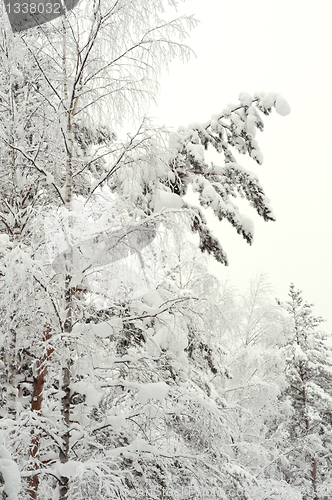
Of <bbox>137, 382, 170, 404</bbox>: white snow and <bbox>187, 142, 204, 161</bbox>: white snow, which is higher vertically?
<bbox>187, 142, 204, 161</bbox>: white snow

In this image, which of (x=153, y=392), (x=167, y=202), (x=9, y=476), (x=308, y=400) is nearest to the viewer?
(x=9, y=476)

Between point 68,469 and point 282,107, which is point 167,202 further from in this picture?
point 68,469

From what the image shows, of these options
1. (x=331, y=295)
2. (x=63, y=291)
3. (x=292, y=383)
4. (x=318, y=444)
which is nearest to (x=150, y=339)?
(x=63, y=291)

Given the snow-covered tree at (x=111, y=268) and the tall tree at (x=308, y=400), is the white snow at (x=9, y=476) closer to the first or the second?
the snow-covered tree at (x=111, y=268)

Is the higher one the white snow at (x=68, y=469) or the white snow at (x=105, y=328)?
the white snow at (x=105, y=328)

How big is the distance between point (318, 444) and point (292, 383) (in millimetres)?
2971

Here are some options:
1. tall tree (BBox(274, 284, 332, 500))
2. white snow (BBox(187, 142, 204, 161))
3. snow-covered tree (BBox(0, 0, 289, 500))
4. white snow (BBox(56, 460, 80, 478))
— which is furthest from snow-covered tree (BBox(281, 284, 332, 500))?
white snow (BBox(56, 460, 80, 478))

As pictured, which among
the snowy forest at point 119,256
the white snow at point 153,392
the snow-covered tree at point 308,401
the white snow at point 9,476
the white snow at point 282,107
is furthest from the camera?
the snow-covered tree at point 308,401

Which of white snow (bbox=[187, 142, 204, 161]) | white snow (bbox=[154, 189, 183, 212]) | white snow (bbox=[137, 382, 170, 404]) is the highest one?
white snow (bbox=[187, 142, 204, 161])

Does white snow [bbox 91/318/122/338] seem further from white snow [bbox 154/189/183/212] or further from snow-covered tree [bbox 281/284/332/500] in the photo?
snow-covered tree [bbox 281/284/332/500]

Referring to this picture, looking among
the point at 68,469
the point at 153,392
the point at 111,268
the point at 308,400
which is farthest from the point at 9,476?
the point at 308,400

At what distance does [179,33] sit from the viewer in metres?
3.97

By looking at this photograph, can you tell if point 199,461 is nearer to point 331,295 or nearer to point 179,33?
point 179,33

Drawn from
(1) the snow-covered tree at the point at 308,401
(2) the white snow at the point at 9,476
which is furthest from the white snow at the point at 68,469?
(1) the snow-covered tree at the point at 308,401
